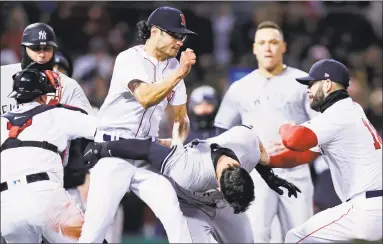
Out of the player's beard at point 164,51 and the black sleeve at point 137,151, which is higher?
the player's beard at point 164,51

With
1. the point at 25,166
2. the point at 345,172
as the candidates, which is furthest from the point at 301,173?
the point at 25,166

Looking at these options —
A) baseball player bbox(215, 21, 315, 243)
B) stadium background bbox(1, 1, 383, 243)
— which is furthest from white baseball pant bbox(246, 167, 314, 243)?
stadium background bbox(1, 1, 383, 243)

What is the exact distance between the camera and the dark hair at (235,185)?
22.3ft

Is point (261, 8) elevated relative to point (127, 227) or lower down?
elevated

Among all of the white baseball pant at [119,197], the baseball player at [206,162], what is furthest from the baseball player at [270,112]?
the white baseball pant at [119,197]

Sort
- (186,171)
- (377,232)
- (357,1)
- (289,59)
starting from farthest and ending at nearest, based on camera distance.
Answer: (357,1), (289,59), (377,232), (186,171)

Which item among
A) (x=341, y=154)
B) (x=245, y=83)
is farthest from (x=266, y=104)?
(x=341, y=154)

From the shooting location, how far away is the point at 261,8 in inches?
→ 600

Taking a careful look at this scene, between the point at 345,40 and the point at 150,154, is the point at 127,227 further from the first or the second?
the point at 150,154

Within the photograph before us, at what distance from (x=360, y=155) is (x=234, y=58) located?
7.46 m

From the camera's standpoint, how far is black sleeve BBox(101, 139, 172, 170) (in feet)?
23.1

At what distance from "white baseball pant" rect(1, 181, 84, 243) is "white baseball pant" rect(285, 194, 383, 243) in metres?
1.95

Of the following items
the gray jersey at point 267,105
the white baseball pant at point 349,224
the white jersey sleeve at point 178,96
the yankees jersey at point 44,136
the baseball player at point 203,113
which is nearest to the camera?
the yankees jersey at point 44,136

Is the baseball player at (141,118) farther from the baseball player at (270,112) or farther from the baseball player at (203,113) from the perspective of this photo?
the baseball player at (203,113)
